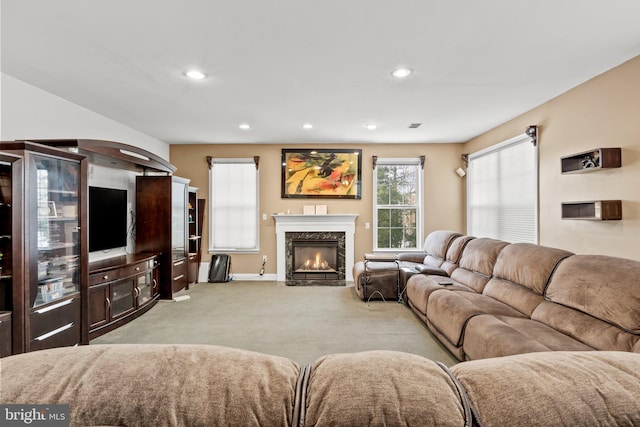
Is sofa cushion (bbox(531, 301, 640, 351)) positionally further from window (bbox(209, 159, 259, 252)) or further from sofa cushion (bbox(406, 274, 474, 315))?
window (bbox(209, 159, 259, 252))

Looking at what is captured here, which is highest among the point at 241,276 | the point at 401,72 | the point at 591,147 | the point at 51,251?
the point at 401,72

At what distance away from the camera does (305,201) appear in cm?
565

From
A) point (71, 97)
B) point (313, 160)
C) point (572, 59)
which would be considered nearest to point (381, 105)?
point (572, 59)

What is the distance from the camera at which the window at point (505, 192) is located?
3861mm

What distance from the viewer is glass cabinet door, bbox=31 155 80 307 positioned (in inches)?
96.7

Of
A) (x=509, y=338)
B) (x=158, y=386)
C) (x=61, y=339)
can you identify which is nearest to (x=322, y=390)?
(x=158, y=386)

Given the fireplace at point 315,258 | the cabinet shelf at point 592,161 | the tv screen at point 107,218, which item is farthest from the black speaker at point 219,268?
the cabinet shelf at point 592,161

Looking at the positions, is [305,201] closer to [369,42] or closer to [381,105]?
[381,105]

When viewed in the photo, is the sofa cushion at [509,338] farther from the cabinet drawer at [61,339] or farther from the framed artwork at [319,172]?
the framed artwork at [319,172]

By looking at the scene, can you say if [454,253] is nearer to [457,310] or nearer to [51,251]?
[457,310]

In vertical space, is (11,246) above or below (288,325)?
above

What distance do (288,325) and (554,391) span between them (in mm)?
3022

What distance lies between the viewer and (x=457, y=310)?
2.50 metres

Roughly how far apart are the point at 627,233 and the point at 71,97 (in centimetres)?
589
